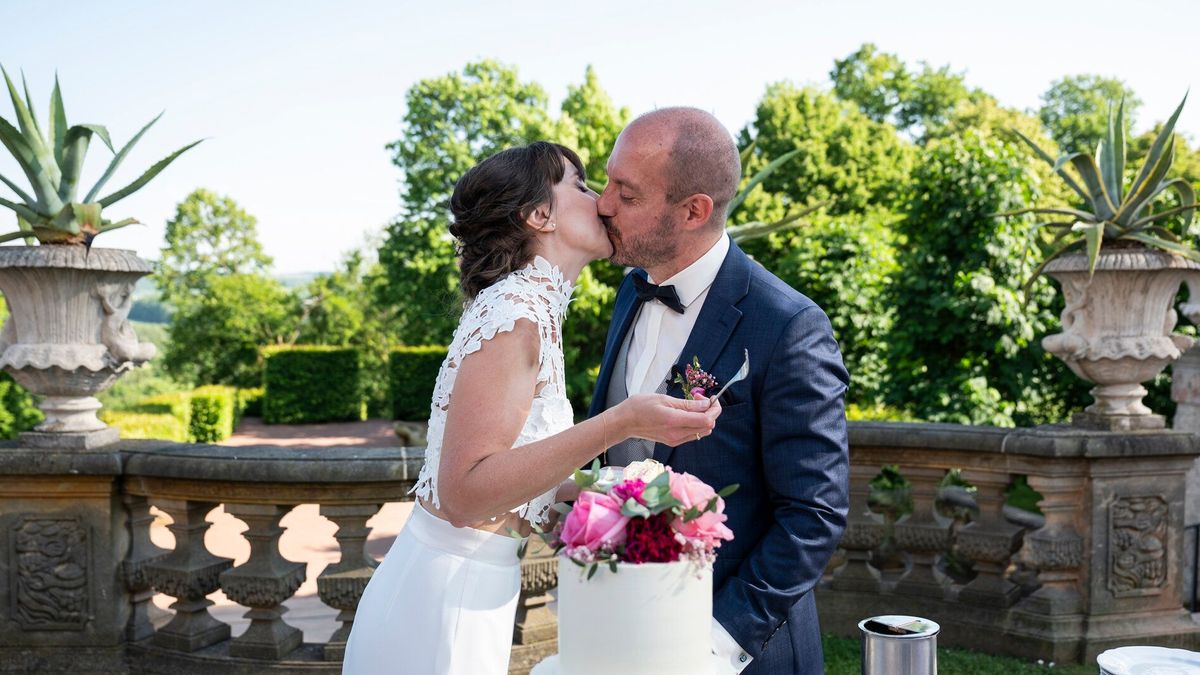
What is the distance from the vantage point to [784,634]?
2.28m

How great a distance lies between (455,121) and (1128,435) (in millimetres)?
23323

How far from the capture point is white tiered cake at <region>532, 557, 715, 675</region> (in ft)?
5.44

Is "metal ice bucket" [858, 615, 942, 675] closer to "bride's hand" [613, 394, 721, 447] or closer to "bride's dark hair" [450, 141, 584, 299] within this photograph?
"bride's hand" [613, 394, 721, 447]

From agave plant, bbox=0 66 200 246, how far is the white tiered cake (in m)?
3.73

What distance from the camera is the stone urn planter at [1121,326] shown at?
492cm

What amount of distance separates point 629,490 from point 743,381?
60cm

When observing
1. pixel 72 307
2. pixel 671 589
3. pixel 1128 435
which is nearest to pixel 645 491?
pixel 671 589

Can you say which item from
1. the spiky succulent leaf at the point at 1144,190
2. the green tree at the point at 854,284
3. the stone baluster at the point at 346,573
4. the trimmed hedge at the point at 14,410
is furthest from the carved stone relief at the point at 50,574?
the trimmed hedge at the point at 14,410

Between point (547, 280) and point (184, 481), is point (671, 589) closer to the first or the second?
point (547, 280)

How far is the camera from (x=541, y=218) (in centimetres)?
235

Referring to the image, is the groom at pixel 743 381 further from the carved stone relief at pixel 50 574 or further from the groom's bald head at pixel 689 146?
the carved stone relief at pixel 50 574

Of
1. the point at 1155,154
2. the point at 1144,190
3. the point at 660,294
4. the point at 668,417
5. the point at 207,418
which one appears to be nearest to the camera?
the point at 668,417

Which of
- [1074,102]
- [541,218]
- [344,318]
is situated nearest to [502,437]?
[541,218]

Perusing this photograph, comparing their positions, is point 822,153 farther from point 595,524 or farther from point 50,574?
point 595,524
